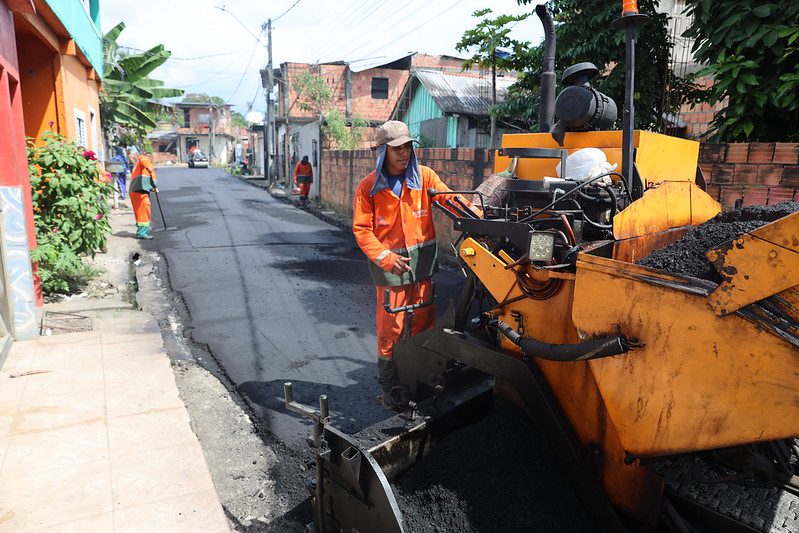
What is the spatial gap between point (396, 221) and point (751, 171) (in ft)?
9.82

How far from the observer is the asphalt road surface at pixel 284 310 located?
3.84 metres

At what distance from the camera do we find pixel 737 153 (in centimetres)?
432

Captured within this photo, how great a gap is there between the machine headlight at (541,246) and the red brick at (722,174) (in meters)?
3.37

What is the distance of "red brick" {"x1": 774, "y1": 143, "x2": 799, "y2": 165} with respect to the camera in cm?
396

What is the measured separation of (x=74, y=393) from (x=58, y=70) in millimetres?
5920

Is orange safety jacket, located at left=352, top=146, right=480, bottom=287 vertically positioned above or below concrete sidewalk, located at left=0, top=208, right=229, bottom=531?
above

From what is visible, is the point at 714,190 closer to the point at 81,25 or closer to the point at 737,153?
the point at 737,153

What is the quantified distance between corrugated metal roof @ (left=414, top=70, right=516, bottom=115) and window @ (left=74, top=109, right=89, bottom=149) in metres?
9.59

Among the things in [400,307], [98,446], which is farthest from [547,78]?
[98,446]

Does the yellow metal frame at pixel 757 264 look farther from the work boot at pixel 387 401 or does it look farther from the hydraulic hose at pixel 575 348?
the work boot at pixel 387 401

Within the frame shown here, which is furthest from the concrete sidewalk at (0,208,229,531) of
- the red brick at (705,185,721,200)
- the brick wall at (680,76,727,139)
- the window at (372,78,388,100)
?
the window at (372,78,388,100)

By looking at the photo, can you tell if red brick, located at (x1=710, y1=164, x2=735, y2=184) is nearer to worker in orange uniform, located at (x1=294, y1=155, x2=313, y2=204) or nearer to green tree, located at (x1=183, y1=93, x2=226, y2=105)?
worker in orange uniform, located at (x1=294, y1=155, x2=313, y2=204)

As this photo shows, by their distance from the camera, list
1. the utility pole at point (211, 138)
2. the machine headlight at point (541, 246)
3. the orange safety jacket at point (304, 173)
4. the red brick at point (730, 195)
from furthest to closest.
Answer: the utility pole at point (211, 138) < the orange safety jacket at point (304, 173) < the red brick at point (730, 195) < the machine headlight at point (541, 246)

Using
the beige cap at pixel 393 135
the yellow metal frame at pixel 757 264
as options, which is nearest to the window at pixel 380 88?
the beige cap at pixel 393 135
